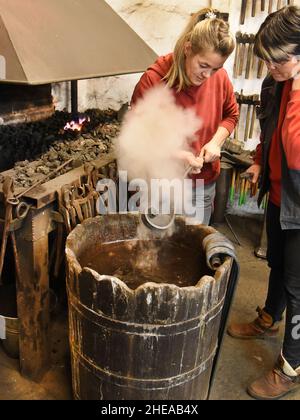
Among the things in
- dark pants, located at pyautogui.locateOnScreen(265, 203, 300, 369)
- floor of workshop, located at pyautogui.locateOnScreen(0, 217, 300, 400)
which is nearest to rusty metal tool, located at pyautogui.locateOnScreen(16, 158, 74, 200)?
floor of workshop, located at pyautogui.locateOnScreen(0, 217, 300, 400)

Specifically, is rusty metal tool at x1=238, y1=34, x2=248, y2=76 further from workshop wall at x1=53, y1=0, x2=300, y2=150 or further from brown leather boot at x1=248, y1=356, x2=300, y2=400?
brown leather boot at x1=248, y1=356, x2=300, y2=400

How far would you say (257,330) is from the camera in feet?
8.65

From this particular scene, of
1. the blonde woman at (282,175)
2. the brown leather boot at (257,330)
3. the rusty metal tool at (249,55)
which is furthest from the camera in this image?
the rusty metal tool at (249,55)

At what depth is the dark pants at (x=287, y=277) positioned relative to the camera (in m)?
1.99

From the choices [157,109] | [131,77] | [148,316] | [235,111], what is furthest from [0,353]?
[131,77]

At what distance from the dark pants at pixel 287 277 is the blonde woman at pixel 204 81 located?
429 millimetres

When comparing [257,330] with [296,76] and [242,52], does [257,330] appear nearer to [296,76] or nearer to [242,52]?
[296,76]

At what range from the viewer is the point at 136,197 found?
2.50 m

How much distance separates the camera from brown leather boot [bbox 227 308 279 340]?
2.61 m

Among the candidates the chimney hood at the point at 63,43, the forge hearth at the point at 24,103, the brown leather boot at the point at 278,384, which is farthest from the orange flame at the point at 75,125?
the brown leather boot at the point at 278,384

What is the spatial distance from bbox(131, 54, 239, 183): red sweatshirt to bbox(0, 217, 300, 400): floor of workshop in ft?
3.53

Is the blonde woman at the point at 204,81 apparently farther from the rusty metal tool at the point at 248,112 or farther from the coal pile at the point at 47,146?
the rusty metal tool at the point at 248,112
